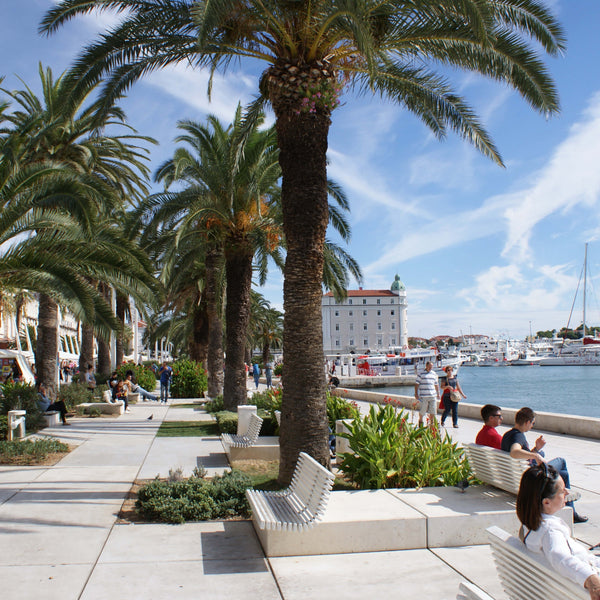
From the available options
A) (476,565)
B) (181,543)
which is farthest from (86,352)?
(476,565)

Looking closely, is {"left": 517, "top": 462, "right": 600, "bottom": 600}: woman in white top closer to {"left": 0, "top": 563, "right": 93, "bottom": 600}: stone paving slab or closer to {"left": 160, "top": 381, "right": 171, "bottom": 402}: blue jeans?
{"left": 0, "top": 563, "right": 93, "bottom": 600}: stone paving slab

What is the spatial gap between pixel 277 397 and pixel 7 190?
294 inches

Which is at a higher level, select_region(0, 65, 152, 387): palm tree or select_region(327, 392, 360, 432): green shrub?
select_region(0, 65, 152, 387): palm tree

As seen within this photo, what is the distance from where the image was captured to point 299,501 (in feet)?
20.3

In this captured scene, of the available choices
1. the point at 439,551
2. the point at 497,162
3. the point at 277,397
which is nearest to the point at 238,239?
the point at 277,397

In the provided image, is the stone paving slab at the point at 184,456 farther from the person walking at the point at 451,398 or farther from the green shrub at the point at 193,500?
the person walking at the point at 451,398

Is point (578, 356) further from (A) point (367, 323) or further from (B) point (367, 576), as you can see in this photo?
(B) point (367, 576)

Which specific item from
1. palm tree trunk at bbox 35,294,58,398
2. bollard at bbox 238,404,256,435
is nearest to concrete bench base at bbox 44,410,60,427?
palm tree trunk at bbox 35,294,58,398

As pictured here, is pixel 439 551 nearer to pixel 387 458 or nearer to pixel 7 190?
pixel 387 458

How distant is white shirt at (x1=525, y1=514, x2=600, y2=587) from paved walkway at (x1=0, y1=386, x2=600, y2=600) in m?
1.40

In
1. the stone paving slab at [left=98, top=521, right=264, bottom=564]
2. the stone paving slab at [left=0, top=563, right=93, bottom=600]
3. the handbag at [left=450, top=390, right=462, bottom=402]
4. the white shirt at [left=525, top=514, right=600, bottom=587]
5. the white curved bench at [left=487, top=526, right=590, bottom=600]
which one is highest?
the handbag at [left=450, top=390, right=462, bottom=402]

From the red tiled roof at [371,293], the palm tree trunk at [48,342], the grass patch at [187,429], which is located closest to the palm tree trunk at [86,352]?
the palm tree trunk at [48,342]

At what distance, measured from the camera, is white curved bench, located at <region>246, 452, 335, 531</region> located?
549cm

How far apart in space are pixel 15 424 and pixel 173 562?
27.8 feet
